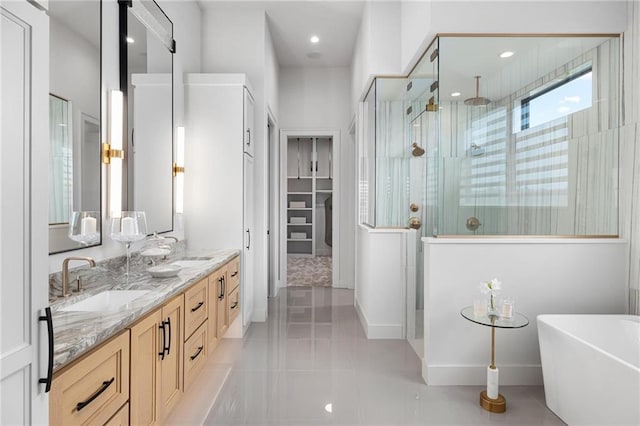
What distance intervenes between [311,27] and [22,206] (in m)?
4.19

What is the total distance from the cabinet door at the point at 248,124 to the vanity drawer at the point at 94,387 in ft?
8.25

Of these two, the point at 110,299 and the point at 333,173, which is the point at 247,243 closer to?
the point at 110,299

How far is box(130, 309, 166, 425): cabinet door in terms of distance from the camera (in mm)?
1455

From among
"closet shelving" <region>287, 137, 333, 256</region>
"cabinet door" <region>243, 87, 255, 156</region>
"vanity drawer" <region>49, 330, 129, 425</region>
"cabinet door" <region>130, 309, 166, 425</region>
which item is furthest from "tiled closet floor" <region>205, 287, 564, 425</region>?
"closet shelving" <region>287, 137, 333, 256</region>

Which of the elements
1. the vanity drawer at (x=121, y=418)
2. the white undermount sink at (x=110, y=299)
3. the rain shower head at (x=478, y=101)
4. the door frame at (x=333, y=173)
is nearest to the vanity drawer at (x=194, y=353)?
the white undermount sink at (x=110, y=299)

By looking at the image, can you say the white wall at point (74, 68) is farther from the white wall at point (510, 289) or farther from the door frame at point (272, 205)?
the door frame at point (272, 205)

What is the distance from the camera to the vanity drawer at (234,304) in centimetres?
310

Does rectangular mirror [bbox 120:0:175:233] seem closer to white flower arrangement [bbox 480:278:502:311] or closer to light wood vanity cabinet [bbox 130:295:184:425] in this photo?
light wood vanity cabinet [bbox 130:295:184:425]

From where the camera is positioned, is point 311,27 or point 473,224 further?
point 311,27

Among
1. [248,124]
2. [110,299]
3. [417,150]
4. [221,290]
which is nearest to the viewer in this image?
[110,299]

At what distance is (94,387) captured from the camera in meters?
1.20

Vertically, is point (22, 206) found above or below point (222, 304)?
above

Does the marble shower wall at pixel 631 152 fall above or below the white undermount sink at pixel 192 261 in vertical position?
above

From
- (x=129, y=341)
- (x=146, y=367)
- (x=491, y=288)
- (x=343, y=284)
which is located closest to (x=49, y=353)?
(x=129, y=341)
